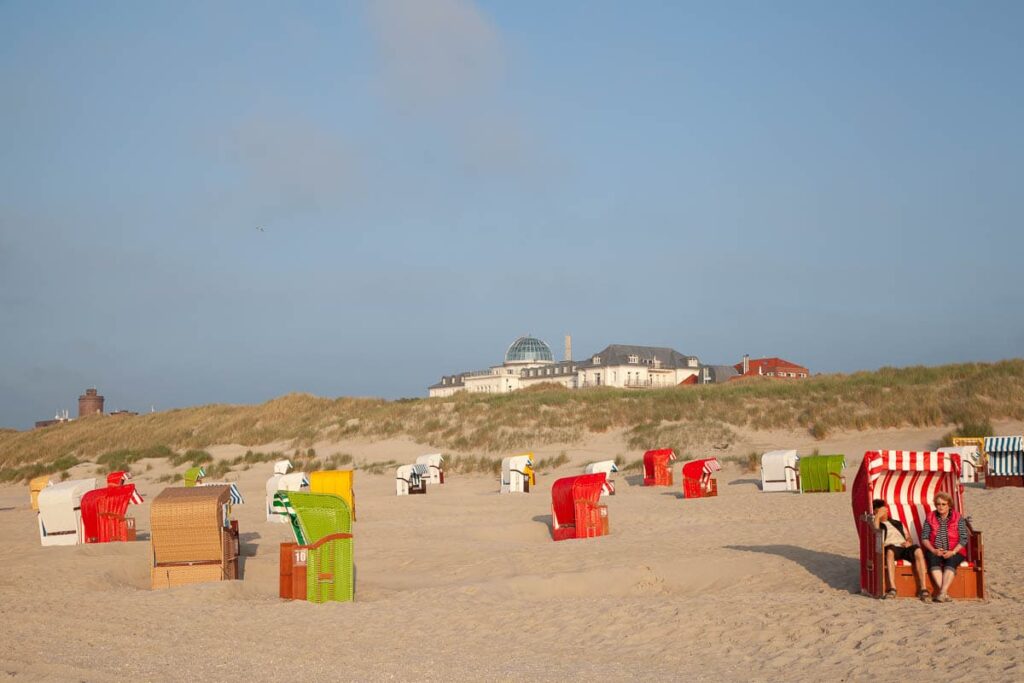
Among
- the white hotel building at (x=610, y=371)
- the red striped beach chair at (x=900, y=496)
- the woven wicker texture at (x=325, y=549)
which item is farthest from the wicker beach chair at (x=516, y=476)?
the white hotel building at (x=610, y=371)

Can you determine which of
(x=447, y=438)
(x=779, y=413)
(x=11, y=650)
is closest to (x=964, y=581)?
(x=11, y=650)

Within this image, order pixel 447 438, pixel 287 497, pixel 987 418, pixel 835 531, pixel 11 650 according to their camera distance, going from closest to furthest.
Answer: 1. pixel 11 650
2. pixel 287 497
3. pixel 835 531
4. pixel 987 418
5. pixel 447 438

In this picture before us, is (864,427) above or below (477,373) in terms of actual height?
below

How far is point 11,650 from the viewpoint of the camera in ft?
28.8

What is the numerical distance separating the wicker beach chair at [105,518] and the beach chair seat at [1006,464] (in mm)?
16980

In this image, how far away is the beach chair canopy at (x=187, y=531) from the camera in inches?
521

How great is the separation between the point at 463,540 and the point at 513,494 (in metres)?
8.17

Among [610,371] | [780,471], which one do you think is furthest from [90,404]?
[780,471]

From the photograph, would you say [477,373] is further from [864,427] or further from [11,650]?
[11,650]

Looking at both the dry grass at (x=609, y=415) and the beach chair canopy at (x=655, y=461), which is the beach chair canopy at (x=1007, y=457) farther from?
the dry grass at (x=609, y=415)

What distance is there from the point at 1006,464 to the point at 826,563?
1065 centimetres

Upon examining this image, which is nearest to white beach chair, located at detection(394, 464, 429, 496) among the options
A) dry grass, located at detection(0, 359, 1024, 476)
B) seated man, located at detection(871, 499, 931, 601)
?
dry grass, located at detection(0, 359, 1024, 476)

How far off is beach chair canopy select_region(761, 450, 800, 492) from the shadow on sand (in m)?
9.65

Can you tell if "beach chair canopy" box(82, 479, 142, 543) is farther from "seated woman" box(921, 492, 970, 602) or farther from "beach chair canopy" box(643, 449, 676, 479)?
"beach chair canopy" box(643, 449, 676, 479)
